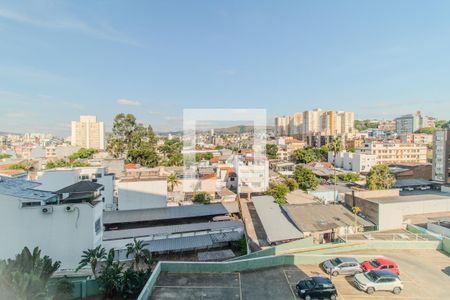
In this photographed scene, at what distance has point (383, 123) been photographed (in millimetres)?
133875

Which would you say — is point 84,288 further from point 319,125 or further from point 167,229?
point 319,125

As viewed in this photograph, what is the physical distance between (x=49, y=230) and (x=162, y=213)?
837 centimetres

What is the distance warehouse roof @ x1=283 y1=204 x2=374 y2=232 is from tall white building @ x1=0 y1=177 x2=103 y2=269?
1165 centimetres

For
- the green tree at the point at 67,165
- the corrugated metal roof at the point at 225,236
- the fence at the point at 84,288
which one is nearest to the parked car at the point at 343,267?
the corrugated metal roof at the point at 225,236

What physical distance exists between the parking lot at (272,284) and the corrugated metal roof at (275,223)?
14.6ft

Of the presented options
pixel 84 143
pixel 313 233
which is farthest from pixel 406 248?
pixel 84 143

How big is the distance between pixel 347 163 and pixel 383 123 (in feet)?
347

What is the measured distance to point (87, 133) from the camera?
89812 mm

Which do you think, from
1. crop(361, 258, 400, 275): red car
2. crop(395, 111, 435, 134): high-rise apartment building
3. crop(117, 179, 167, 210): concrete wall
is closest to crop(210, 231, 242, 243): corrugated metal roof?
crop(117, 179, 167, 210): concrete wall

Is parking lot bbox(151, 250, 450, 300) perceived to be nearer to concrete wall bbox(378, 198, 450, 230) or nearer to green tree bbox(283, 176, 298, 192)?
concrete wall bbox(378, 198, 450, 230)

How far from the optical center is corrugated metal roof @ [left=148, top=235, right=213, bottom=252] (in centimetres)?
1498

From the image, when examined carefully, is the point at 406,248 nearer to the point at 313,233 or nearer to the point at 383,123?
the point at 313,233

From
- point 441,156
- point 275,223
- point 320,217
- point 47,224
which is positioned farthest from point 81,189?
point 441,156

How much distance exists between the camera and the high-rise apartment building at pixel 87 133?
8856cm
